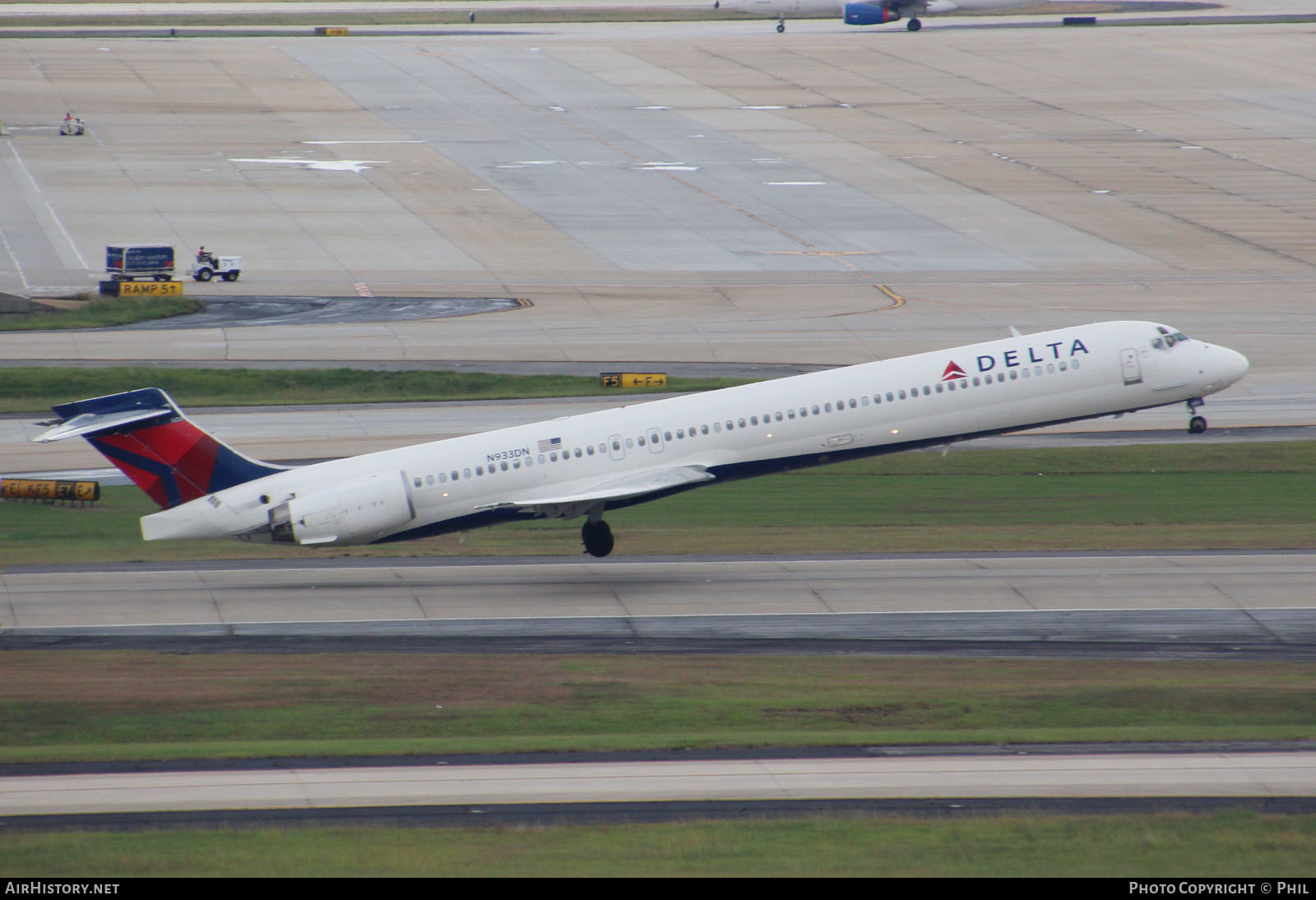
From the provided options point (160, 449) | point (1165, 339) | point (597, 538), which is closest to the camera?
point (160, 449)

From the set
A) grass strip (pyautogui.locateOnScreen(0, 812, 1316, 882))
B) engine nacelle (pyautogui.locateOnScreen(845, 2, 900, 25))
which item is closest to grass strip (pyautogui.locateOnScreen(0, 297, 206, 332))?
grass strip (pyautogui.locateOnScreen(0, 812, 1316, 882))

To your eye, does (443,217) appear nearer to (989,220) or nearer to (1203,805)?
(989,220)

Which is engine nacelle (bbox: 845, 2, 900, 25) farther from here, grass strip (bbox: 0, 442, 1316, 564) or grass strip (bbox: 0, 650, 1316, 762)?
grass strip (bbox: 0, 650, 1316, 762)

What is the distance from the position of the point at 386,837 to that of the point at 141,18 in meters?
175

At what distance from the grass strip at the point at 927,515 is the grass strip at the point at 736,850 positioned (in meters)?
19.7

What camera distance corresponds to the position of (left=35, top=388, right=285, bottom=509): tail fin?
113ft

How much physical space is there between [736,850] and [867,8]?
14252 centimetres

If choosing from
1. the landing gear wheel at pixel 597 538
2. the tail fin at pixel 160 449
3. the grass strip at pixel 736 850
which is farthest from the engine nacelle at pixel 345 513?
the grass strip at pixel 736 850

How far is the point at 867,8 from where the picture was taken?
15175 cm

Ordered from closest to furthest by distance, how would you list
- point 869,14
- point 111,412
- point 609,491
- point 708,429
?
1. point 111,412
2. point 609,491
3. point 708,429
4. point 869,14

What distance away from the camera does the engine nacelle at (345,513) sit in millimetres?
35875

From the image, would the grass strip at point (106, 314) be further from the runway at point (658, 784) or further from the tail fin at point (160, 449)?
the runway at point (658, 784)

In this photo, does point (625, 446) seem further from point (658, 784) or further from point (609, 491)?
point (658, 784)

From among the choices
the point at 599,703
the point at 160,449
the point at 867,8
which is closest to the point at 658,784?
the point at 599,703
